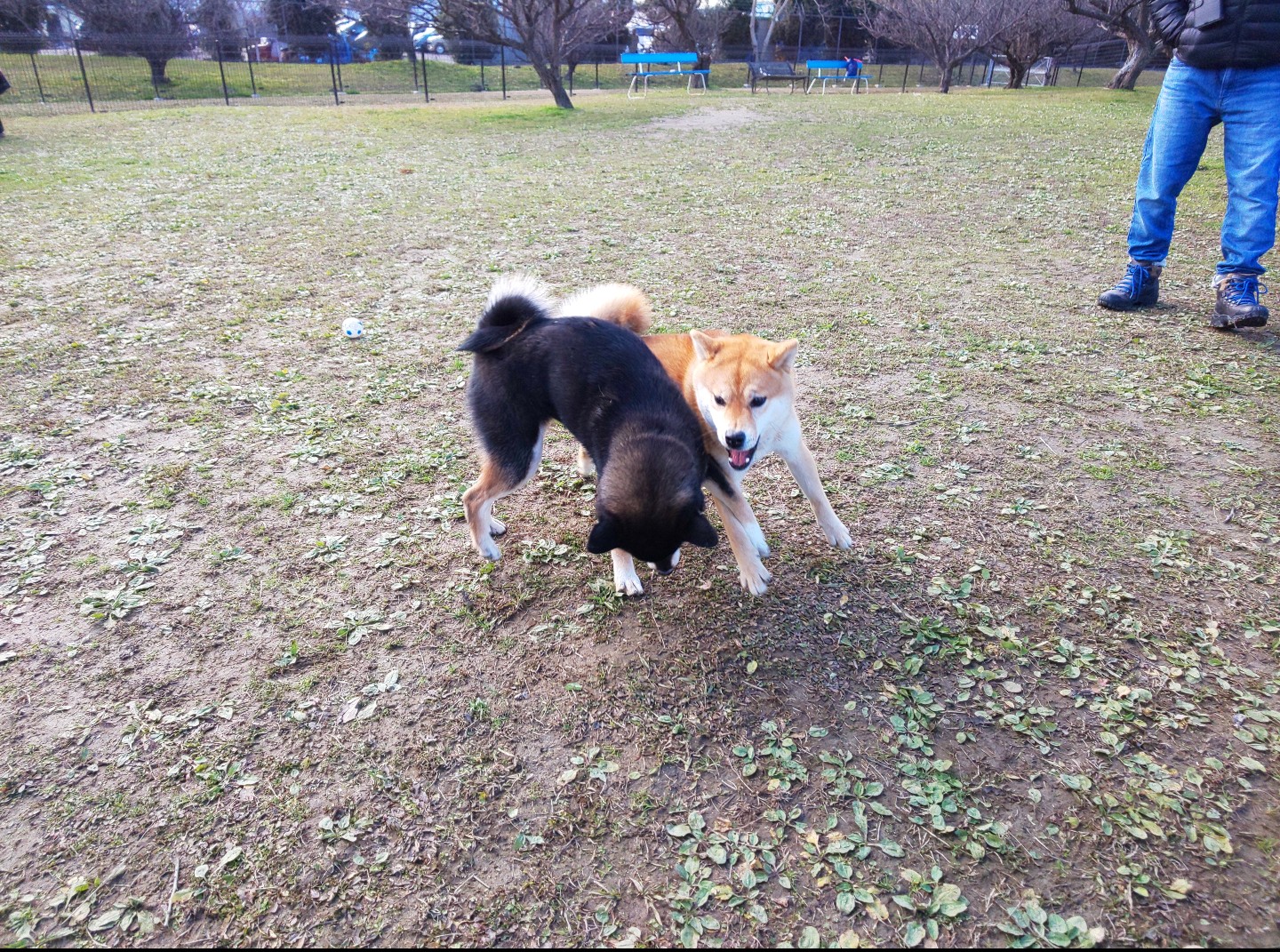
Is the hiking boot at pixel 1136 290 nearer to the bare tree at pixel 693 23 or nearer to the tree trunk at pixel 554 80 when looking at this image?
the tree trunk at pixel 554 80

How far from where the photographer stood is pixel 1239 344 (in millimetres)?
4824

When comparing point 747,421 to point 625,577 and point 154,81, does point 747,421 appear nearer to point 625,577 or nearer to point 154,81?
point 625,577

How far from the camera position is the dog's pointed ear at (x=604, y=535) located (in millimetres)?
2467

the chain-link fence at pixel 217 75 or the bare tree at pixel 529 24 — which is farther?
the chain-link fence at pixel 217 75

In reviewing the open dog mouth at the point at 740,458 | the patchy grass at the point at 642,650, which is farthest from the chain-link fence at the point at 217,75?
the open dog mouth at the point at 740,458

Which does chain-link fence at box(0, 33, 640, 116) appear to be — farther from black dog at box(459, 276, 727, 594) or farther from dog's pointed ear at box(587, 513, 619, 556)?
dog's pointed ear at box(587, 513, 619, 556)

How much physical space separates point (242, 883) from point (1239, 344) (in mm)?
6163

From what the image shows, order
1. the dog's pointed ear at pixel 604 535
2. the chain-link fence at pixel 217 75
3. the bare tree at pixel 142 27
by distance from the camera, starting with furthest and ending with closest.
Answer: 1. the bare tree at pixel 142 27
2. the chain-link fence at pixel 217 75
3. the dog's pointed ear at pixel 604 535

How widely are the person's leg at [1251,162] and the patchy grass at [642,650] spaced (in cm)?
58

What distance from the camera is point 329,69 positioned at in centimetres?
3138

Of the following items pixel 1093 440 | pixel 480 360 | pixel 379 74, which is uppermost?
pixel 379 74

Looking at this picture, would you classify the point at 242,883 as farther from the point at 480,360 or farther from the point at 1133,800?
the point at 1133,800

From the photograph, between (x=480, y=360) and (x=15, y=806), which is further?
(x=480, y=360)

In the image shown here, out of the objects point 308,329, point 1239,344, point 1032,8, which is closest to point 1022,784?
point 1239,344
